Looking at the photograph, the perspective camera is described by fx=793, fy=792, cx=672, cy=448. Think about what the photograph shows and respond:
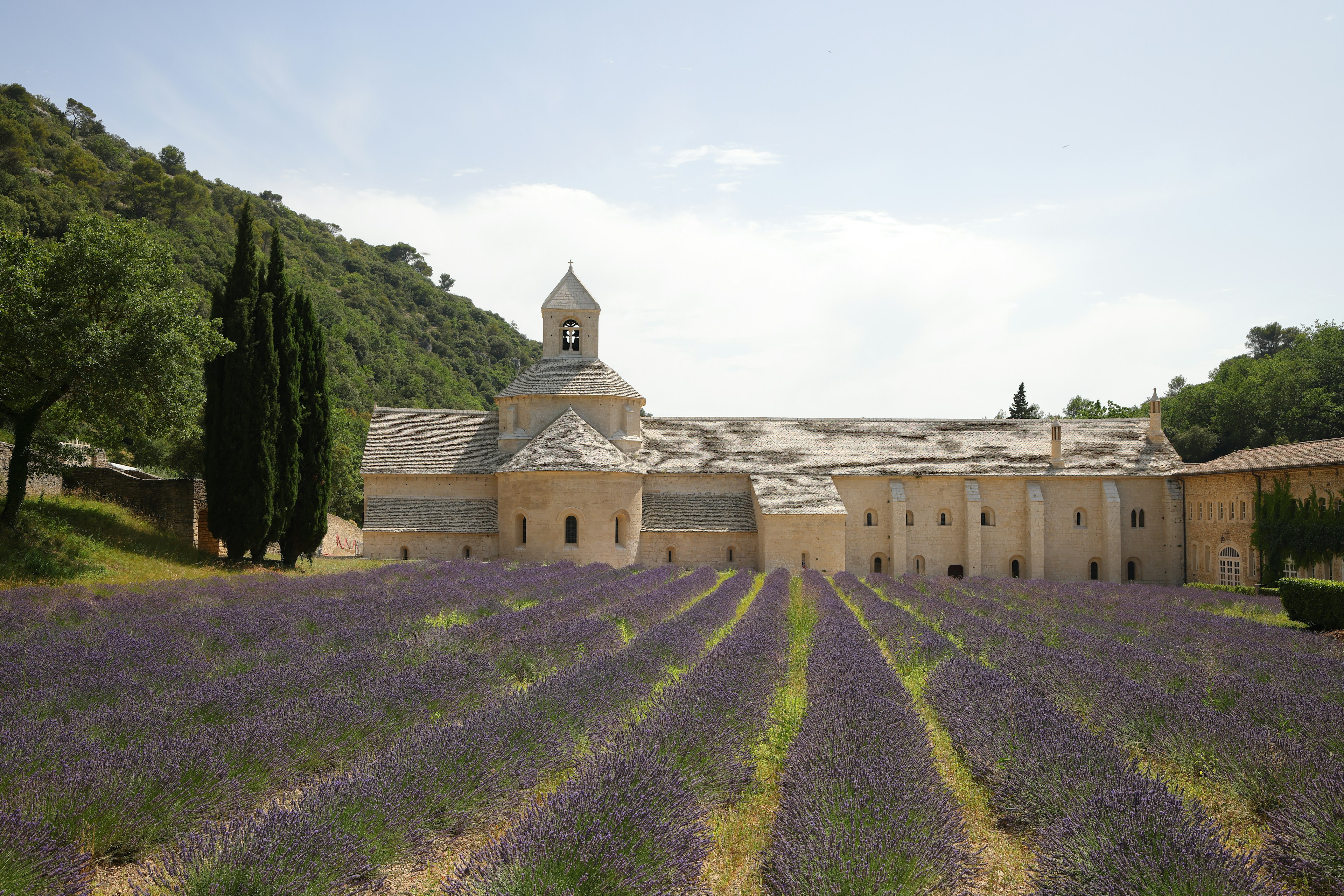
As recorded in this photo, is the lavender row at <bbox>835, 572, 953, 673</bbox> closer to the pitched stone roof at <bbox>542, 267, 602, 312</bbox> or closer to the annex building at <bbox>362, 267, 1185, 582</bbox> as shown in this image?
the annex building at <bbox>362, 267, 1185, 582</bbox>

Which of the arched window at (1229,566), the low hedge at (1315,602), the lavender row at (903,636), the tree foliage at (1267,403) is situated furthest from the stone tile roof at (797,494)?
the tree foliage at (1267,403)

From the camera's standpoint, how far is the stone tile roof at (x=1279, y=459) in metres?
25.8

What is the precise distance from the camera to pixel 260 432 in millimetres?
21797

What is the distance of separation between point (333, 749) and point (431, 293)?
100m

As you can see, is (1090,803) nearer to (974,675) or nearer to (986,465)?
(974,675)

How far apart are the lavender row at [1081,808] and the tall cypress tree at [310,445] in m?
20.9

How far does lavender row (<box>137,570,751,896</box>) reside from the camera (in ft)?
13.2

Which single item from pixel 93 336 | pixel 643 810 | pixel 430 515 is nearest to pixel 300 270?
pixel 430 515

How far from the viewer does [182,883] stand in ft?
12.9

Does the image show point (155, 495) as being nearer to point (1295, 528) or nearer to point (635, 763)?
point (635, 763)

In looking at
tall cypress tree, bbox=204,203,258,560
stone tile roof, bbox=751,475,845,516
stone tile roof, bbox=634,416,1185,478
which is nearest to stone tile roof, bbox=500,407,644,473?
stone tile roof, bbox=634,416,1185,478

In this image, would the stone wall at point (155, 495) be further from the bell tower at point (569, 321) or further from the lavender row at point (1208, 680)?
the lavender row at point (1208, 680)

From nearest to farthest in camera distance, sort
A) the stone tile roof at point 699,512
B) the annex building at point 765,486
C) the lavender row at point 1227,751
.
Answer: the lavender row at point 1227,751 → the annex building at point 765,486 → the stone tile roof at point 699,512

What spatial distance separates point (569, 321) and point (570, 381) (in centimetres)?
397
